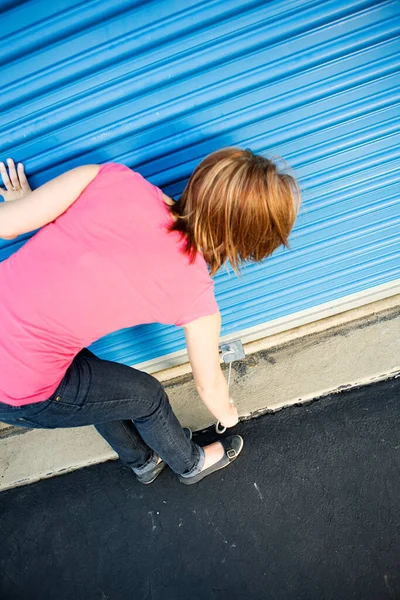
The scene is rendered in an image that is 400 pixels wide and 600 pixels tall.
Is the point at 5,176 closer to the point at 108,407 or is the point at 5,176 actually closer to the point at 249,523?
the point at 108,407

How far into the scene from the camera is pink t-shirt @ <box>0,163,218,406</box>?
4.93ft

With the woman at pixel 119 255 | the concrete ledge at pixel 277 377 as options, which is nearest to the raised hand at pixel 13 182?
the woman at pixel 119 255

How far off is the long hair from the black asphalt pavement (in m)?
1.63

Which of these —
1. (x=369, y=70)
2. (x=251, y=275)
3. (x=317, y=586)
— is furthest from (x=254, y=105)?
(x=317, y=586)

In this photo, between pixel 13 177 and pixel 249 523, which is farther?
pixel 249 523

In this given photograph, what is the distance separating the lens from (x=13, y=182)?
2160 mm

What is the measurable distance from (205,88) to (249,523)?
95.6 inches

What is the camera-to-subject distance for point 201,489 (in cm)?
270

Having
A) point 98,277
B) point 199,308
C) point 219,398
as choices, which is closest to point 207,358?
point 199,308

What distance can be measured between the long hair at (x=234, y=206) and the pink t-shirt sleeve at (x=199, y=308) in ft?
0.48

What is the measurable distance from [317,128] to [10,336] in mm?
1807

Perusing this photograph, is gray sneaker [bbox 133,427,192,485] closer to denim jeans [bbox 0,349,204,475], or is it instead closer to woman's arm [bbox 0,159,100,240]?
denim jeans [bbox 0,349,204,475]

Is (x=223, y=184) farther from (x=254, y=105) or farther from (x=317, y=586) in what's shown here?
(x=317, y=586)

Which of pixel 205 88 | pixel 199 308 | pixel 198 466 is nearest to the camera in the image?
pixel 199 308
